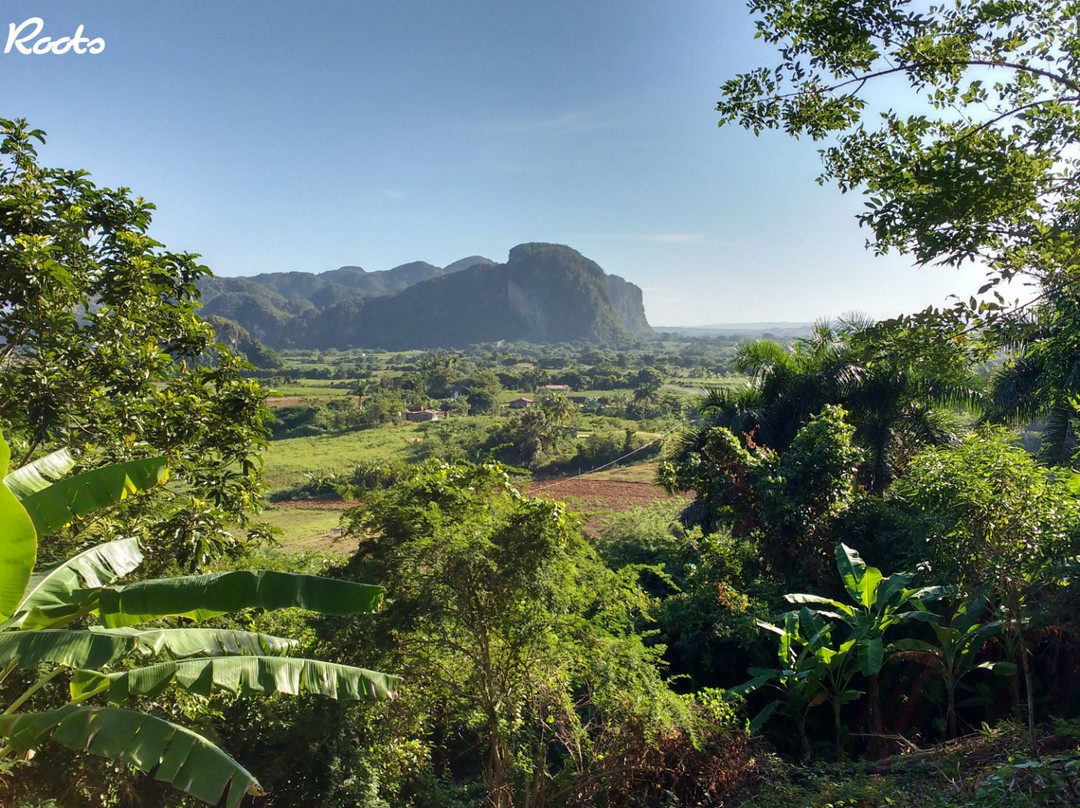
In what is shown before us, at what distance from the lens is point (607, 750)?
560 cm

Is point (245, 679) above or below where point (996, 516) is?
below

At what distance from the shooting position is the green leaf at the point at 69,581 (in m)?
3.52

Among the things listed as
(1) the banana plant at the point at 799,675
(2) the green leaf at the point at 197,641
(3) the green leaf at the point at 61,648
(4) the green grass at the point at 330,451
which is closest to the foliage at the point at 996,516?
(1) the banana plant at the point at 799,675

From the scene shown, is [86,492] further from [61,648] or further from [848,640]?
[848,640]

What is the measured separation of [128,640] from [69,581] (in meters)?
0.79

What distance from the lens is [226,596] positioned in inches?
143

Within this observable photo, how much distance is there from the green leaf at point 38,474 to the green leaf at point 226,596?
105 centimetres

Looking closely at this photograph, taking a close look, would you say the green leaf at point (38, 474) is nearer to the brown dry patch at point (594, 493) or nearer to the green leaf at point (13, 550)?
the green leaf at point (13, 550)

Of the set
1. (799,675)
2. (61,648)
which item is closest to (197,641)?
→ (61,648)

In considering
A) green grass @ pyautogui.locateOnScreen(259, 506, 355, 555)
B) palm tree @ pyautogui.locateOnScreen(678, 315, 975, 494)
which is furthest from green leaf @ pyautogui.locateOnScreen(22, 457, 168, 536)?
green grass @ pyautogui.locateOnScreen(259, 506, 355, 555)

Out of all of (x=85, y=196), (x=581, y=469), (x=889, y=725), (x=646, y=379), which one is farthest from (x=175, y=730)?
(x=646, y=379)

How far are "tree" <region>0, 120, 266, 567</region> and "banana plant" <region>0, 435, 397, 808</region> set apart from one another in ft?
2.99

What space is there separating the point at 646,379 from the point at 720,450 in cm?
8309

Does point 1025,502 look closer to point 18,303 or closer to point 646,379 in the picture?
point 18,303
